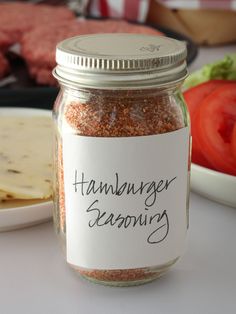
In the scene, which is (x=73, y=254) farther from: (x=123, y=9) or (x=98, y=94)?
(x=123, y=9)

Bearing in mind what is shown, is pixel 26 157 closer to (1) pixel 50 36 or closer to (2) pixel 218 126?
(2) pixel 218 126

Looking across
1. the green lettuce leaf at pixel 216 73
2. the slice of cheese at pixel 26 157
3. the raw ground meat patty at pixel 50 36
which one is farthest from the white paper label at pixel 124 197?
the raw ground meat patty at pixel 50 36

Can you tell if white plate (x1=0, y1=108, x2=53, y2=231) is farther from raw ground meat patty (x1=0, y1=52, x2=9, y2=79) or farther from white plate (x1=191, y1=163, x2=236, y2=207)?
raw ground meat patty (x1=0, y1=52, x2=9, y2=79)

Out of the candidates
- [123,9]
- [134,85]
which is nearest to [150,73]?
[134,85]

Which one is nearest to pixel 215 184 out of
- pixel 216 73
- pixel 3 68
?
pixel 216 73

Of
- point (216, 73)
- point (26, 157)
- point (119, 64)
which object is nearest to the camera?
point (119, 64)

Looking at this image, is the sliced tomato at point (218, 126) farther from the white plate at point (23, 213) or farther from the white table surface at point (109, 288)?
the white plate at point (23, 213)

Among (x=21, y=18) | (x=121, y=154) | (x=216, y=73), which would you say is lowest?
(x=21, y=18)
